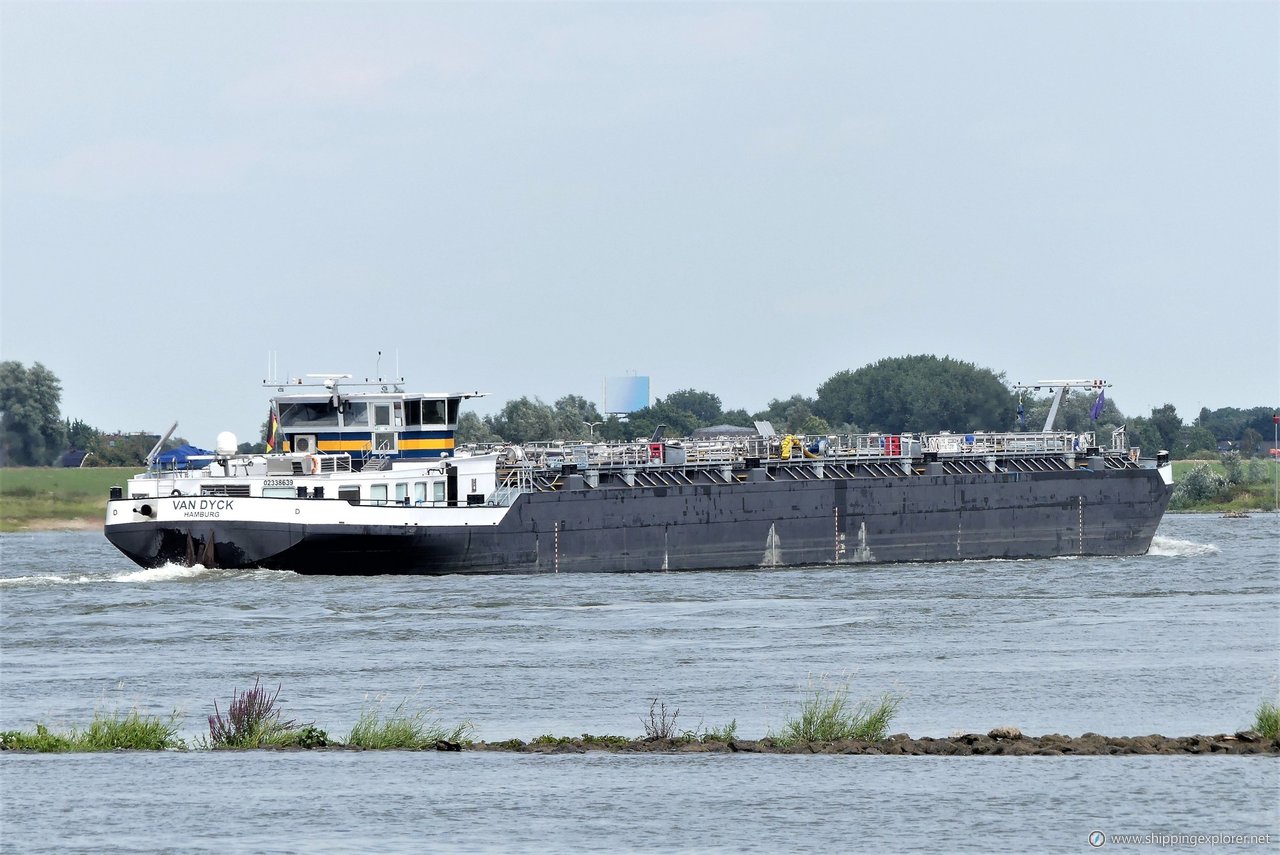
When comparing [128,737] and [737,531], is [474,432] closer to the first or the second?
[737,531]

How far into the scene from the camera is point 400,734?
83.8 ft

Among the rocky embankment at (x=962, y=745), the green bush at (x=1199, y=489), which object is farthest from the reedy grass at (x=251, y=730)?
the green bush at (x=1199, y=489)

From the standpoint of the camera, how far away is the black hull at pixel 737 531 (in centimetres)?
5566

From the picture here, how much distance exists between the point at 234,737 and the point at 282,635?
16782 mm

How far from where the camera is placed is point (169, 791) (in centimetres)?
2228

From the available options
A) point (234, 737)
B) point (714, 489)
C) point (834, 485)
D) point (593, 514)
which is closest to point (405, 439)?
point (593, 514)

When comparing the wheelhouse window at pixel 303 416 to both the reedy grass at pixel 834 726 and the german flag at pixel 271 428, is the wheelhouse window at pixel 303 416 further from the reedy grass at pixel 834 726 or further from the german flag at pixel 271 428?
the reedy grass at pixel 834 726

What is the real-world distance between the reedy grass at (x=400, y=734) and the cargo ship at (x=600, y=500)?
95.0 feet

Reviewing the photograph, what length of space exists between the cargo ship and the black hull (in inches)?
2.7

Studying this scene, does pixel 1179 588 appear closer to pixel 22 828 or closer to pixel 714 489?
pixel 714 489

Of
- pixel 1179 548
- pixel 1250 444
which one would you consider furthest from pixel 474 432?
pixel 1250 444

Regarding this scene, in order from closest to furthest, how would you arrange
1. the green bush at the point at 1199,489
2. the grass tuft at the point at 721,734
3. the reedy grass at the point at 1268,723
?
1. the reedy grass at the point at 1268,723
2. the grass tuft at the point at 721,734
3. the green bush at the point at 1199,489

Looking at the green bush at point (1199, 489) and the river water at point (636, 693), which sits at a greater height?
the green bush at point (1199, 489)
